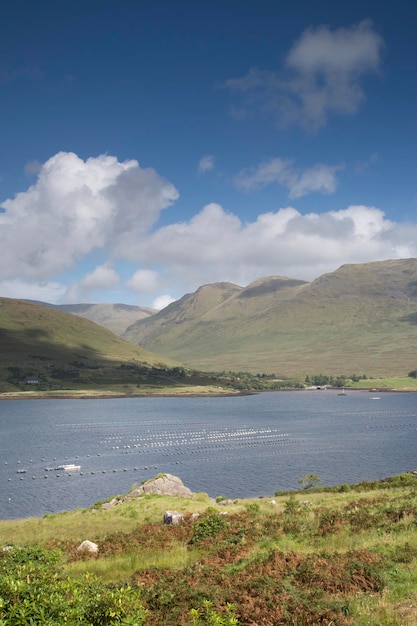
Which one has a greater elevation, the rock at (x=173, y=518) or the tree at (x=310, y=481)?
the rock at (x=173, y=518)

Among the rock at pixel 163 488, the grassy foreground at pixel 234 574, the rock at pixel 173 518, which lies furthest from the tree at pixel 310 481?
the grassy foreground at pixel 234 574

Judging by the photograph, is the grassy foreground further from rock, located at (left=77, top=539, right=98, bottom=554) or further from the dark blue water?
the dark blue water

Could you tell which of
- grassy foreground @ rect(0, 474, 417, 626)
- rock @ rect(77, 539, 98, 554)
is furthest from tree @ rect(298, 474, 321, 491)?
rock @ rect(77, 539, 98, 554)

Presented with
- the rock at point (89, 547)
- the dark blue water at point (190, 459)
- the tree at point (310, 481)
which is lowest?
the dark blue water at point (190, 459)

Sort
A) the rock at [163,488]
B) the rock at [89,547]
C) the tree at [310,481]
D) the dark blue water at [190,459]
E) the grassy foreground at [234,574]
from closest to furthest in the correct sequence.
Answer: the grassy foreground at [234,574] → the rock at [89,547] → the rock at [163,488] → the tree at [310,481] → the dark blue water at [190,459]

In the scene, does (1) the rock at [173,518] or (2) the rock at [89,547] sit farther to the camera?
(1) the rock at [173,518]

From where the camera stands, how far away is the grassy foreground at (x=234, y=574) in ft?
A: 43.9

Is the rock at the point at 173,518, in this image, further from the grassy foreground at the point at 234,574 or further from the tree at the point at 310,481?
the tree at the point at 310,481

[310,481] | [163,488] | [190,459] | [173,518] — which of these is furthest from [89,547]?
[190,459]

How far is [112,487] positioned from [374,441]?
3718 inches

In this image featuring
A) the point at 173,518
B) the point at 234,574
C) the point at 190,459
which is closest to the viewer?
the point at 234,574

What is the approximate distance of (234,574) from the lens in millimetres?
19297

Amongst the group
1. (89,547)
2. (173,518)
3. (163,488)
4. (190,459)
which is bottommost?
(190,459)

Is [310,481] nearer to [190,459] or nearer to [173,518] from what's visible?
[190,459]
